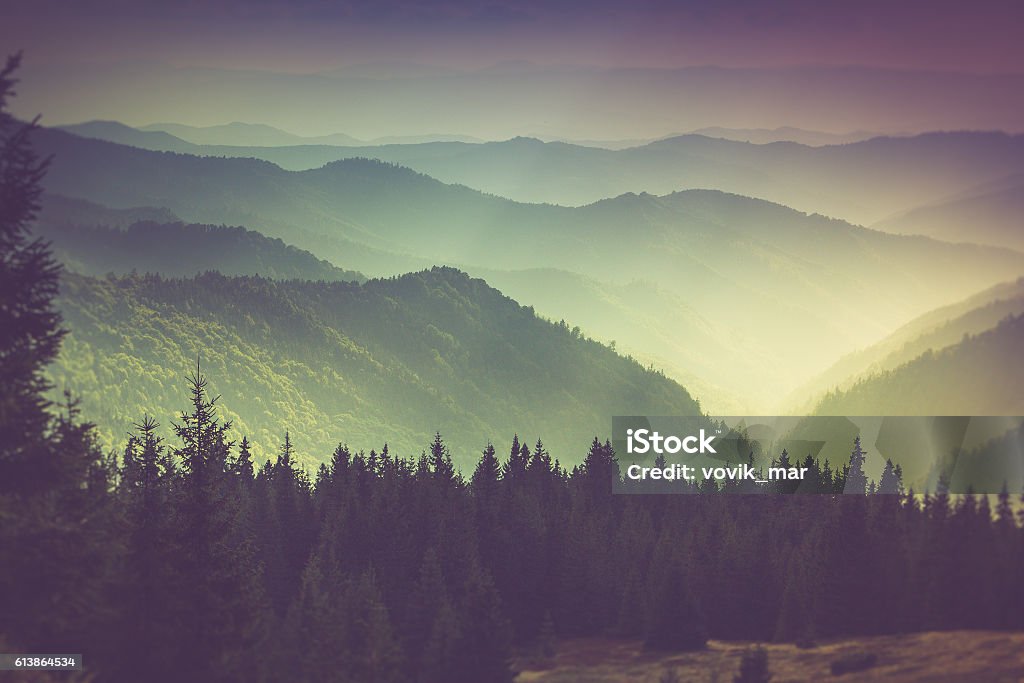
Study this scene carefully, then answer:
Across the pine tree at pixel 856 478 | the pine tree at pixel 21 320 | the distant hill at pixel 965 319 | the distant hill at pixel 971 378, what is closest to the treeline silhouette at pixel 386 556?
the pine tree at pixel 21 320

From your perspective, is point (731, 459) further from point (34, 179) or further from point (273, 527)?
point (34, 179)

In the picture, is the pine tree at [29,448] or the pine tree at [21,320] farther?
the pine tree at [21,320]

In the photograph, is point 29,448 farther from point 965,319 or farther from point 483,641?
point 965,319

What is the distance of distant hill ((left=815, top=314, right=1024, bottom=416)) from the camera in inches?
3807

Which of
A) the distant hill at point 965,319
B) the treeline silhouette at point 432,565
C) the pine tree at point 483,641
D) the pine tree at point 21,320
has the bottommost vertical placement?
the pine tree at point 483,641

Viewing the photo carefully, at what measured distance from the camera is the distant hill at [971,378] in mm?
96688

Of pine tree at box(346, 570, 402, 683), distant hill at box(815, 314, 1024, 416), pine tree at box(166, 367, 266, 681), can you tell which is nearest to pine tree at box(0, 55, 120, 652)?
pine tree at box(166, 367, 266, 681)

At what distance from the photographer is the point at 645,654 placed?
98.8 meters

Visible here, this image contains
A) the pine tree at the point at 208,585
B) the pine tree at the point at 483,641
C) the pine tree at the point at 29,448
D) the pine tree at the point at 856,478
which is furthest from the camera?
the pine tree at the point at 856,478

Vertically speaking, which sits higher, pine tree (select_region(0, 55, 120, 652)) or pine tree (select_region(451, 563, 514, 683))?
pine tree (select_region(0, 55, 120, 652))

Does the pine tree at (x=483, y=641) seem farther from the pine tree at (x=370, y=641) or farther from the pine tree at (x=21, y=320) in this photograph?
the pine tree at (x=21, y=320)

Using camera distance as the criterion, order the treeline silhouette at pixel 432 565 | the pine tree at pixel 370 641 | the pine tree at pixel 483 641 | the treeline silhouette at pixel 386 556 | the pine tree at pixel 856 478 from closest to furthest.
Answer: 1. the treeline silhouette at pixel 386 556
2. the treeline silhouette at pixel 432 565
3. the pine tree at pixel 370 641
4. the pine tree at pixel 483 641
5. the pine tree at pixel 856 478

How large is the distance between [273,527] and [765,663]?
56.4 m

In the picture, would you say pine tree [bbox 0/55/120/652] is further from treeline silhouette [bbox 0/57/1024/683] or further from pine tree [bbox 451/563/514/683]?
pine tree [bbox 451/563/514/683]
